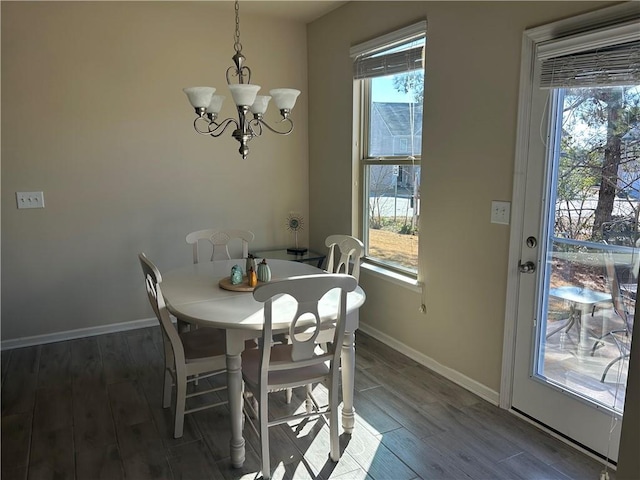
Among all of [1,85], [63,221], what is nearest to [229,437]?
[63,221]

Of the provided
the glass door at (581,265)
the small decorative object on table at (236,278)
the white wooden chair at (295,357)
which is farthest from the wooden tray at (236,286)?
the glass door at (581,265)

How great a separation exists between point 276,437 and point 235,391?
447mm

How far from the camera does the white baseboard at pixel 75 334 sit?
3.57 meters

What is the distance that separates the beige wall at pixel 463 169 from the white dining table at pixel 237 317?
829 mm

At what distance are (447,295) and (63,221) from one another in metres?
2.89

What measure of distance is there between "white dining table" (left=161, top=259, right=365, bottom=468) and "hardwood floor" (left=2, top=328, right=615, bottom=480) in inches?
8.3

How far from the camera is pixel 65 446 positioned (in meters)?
2.33

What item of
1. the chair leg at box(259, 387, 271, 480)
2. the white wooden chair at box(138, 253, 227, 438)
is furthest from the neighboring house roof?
the chair leg at box(259, 387, 271, 480)

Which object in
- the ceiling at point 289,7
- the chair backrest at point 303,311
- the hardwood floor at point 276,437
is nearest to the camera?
the chair backrest at point 303,311

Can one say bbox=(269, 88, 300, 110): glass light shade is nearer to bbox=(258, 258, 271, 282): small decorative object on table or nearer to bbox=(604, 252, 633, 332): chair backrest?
bbox=(258, 258, 271, 282): small decorative object on table

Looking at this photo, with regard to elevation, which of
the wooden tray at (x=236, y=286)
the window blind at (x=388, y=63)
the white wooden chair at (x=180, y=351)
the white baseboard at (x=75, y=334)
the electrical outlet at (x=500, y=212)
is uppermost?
the window blind at (x=388, y=63)

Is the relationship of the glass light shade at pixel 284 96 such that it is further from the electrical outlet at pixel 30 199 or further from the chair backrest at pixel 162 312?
the electrical outlet at pixel 30 199

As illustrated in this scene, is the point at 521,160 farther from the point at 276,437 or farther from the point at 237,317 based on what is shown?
the point at 276,437

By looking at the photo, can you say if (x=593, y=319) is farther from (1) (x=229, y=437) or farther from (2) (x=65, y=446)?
(2) (x=65, y=446)
